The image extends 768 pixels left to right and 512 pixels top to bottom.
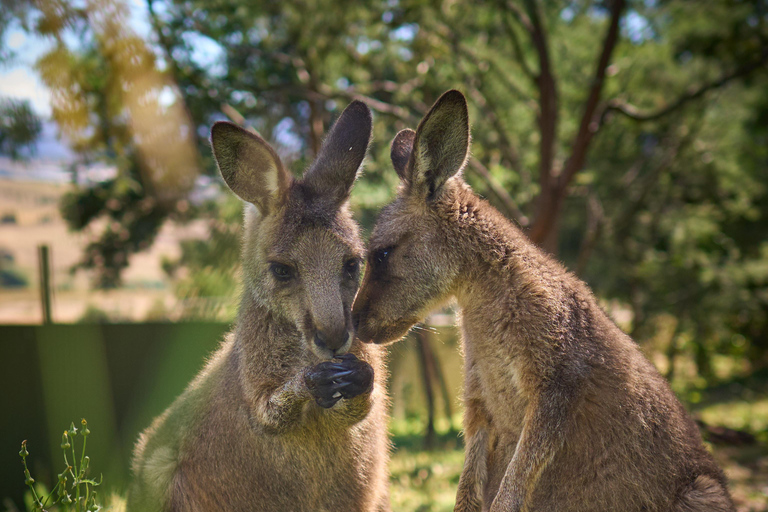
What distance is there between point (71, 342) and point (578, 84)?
6046 millimetres

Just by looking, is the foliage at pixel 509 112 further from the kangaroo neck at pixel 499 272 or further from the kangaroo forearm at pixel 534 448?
the kangaroo forearm at pixel 534 448

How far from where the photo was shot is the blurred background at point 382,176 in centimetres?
479

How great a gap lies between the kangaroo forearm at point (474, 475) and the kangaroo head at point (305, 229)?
0.82 meters

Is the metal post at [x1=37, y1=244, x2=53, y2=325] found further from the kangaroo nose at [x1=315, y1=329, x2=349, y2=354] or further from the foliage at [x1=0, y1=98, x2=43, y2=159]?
the kangaroo nose at [x1=315, y1=329, x2=349, y2=354]

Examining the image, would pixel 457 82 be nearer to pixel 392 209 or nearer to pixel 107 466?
pixel 392 209

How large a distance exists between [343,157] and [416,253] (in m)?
0.59

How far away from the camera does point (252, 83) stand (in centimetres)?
690

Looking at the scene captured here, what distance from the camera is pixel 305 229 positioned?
257cm

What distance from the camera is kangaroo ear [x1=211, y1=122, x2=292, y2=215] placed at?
2498 mm

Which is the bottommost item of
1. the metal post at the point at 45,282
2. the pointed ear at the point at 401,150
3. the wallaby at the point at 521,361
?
the wallaby at the point at 521,361

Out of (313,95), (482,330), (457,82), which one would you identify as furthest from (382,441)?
(457,82)

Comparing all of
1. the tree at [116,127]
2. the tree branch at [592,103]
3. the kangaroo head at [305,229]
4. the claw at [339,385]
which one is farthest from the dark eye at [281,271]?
the tree branch at [592,103]

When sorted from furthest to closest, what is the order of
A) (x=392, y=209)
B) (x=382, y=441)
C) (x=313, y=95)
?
(x=313, y=95), (x=382, y=441), (x=392, y=209)

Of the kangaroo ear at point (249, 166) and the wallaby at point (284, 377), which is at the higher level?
the kangaroo ear at point (249, 166)
